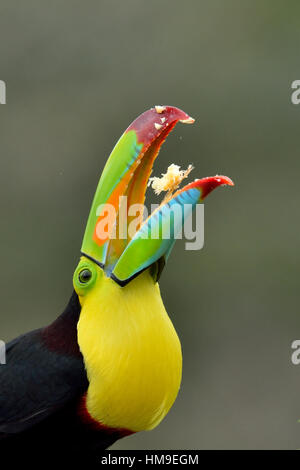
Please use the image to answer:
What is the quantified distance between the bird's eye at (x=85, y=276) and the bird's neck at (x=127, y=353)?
0.10 feet

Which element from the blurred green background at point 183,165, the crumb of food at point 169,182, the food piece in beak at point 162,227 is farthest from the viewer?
the blurred green background at point 183,165

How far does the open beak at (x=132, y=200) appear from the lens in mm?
2000

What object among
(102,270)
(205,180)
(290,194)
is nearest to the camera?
(205,180)

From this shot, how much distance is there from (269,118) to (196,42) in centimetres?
71

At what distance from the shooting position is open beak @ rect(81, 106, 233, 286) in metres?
2.00

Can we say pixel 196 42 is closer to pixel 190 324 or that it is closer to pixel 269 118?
pixel 269 118

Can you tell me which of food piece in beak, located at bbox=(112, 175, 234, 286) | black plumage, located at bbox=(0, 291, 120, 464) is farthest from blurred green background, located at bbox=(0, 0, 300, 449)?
food piece in beak, located at bbox=(112, 175, 234, 286)

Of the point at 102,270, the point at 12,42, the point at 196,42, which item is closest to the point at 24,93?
the point at 12,42

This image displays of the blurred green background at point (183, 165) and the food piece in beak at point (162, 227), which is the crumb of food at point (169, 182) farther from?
the blurred green background at point (183, 165)

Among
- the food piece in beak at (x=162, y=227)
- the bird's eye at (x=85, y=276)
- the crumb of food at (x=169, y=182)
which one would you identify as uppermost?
the crumb of food at (x=169, y=182)

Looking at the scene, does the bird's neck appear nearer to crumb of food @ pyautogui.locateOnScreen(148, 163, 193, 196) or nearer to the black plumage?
the black plumage

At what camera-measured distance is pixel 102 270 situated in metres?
2.12

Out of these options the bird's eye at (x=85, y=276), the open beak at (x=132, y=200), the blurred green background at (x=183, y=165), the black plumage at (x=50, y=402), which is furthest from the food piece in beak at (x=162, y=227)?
the blurred green background at (x=183, y=165)

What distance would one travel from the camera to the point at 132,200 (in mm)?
2111
